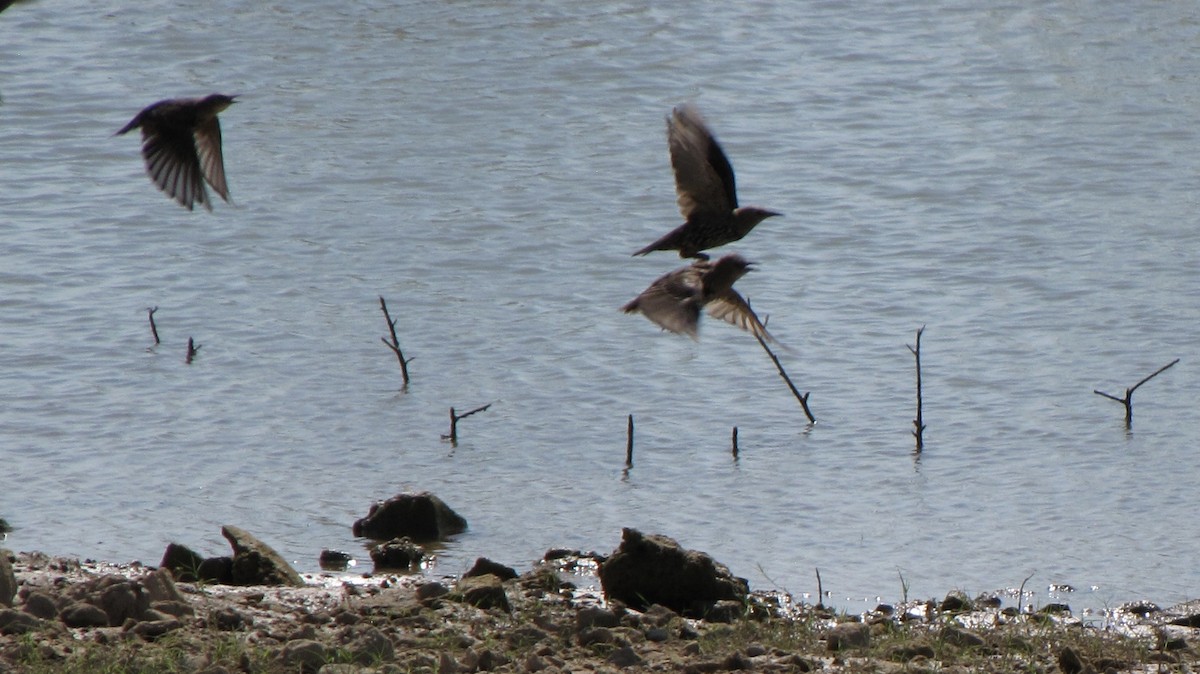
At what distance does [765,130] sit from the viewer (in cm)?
1498

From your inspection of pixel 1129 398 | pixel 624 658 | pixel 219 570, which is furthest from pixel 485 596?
pixel 1129 398

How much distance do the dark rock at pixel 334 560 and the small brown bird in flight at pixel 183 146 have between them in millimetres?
2012

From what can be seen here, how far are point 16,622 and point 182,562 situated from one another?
167cm

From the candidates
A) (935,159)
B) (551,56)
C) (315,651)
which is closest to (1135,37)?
(935,159)

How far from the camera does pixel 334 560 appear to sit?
7383 mm

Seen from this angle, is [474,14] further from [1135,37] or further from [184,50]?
[1135,37]

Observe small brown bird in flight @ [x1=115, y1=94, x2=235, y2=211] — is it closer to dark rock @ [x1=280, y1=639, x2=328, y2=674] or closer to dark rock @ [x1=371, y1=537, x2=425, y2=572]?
dark rock @ [x1=280, y1=639, x2=328, y2=674]

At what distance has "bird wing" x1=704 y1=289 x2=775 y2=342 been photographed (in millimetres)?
5691

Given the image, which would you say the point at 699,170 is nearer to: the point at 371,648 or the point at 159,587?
the point at 371,648

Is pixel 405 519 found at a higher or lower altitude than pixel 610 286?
higher

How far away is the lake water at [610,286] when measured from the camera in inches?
326

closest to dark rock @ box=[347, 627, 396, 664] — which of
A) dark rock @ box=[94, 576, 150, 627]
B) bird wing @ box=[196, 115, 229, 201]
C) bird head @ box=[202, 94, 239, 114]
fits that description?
dark rock @ box=[94, 576, 150, 627]

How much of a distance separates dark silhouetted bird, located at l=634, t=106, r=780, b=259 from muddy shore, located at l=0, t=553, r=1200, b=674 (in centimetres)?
119

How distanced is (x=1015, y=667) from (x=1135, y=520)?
3.02 m
